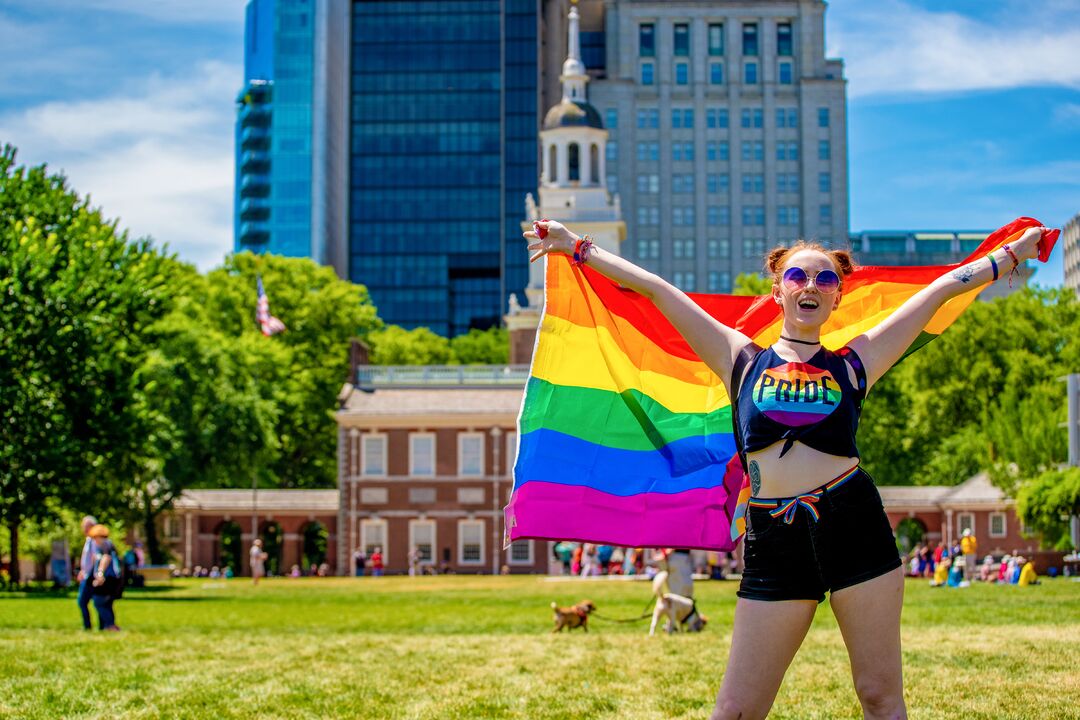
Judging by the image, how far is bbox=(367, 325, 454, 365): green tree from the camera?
9862cm

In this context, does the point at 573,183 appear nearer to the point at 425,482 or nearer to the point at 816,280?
the point at 425,482

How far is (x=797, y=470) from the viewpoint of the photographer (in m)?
6.95

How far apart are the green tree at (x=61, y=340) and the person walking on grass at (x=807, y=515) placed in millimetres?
32259

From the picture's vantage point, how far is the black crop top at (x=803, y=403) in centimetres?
698

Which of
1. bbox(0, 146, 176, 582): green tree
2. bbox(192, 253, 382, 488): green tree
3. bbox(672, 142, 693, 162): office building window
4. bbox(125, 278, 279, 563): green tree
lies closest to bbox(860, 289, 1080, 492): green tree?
bbox(192, 253, 382, 488): green tree

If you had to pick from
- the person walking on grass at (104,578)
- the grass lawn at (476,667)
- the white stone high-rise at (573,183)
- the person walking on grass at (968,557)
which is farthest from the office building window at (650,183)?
the person walking on grass at (104,578)

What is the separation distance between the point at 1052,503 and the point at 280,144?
112 meters

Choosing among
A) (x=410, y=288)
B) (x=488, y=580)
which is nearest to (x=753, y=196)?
(x=410, y=288)

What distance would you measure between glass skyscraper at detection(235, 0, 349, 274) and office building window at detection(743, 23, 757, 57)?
3798 centimetres

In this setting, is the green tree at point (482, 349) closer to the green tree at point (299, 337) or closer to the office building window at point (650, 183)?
the green tree at point (299, 337)

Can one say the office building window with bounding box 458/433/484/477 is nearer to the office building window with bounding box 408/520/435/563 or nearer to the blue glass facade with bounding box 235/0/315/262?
the office building window with bounding box 408/520/435/563

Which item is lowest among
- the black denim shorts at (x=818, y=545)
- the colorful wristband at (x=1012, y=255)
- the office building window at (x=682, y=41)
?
the black denim shorts at (x=818, y=545)

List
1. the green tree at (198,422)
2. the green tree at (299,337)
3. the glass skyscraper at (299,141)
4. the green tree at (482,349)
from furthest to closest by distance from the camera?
1. the glass skyscraper at (299,141)
2. the green tree at (482,349)
3. the green tree at (299,337)
4. the green tree at (198,422)

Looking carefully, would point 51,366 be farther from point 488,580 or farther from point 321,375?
Answer: point 321,375
